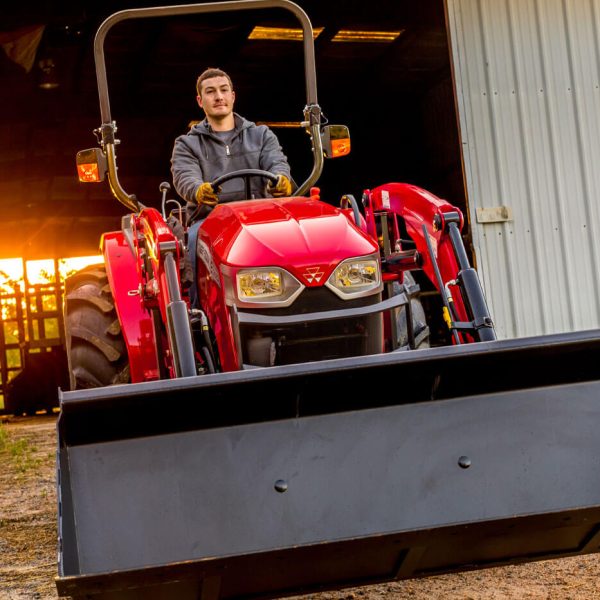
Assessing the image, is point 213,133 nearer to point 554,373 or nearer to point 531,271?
point 554,373

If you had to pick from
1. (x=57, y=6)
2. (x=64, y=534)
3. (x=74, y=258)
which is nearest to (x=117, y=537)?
(x=64, y=534)

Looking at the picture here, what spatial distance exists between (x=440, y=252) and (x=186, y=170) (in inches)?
44.5

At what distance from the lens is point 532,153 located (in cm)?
666

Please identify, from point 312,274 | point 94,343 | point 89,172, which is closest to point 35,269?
point 94,343

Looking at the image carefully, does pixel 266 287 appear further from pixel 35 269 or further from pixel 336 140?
pixel 35 269

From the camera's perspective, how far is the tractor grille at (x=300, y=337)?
3.18 m

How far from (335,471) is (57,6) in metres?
5.91

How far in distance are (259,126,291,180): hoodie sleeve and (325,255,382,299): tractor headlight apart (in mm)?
957

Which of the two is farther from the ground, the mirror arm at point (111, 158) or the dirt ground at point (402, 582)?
the mirror arm at point (111, 158)

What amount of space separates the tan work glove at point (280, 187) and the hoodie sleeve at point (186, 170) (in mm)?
286

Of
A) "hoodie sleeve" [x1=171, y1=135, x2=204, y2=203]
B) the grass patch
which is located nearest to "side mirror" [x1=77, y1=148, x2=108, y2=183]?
"hoodie sleeve" [x1=171, y1=135, x2=204, y2=203]

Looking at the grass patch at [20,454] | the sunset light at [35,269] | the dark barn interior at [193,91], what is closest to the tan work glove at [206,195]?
the grass patch at [20,454]

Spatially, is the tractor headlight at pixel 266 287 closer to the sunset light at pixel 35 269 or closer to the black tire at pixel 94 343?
the black tire at pixel 94 343

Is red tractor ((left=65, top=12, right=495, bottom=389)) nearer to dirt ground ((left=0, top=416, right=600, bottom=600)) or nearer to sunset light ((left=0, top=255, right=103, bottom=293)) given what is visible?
dirt ground ((left=0, top=416, right=600, bottom=600))
